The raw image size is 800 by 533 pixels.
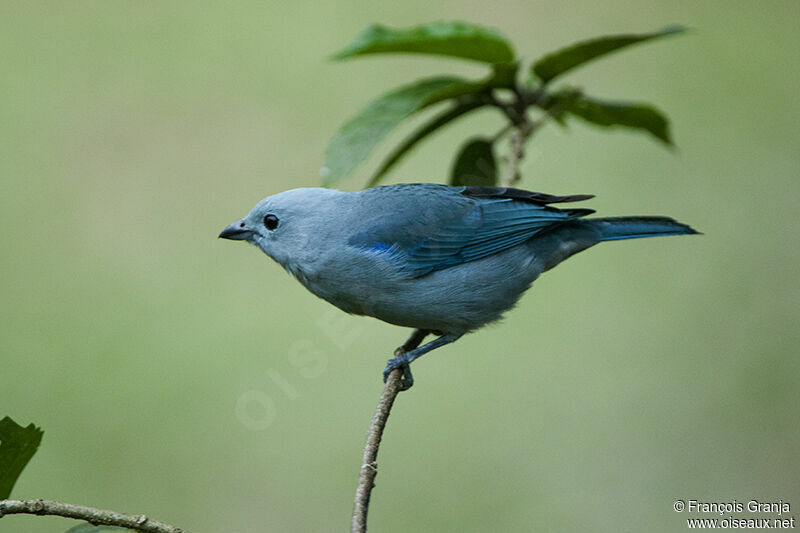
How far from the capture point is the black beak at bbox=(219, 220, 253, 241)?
3049 millimetres

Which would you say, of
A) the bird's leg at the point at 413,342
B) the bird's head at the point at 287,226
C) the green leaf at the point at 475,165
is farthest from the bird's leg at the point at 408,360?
the green leaf at the point at 475,165

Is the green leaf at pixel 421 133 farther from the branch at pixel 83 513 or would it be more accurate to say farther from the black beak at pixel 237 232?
the branch at pixel 83 513

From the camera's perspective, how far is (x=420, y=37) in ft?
11.3

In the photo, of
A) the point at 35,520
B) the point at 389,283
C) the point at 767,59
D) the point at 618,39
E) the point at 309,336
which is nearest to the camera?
the point at 389,283

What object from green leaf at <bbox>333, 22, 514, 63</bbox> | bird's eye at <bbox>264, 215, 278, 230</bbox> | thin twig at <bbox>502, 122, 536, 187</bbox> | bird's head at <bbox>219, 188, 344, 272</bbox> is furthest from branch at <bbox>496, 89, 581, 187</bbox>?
bird's eye at <bbox>264, 215, 278, 230</bbox>

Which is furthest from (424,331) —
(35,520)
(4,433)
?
(35,520)

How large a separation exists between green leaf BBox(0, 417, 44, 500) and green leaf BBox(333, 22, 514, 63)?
80.1 inches

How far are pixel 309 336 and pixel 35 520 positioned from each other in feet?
6.98

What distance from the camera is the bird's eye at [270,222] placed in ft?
9.98

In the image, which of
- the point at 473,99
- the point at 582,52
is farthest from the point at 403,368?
the point at 582,52

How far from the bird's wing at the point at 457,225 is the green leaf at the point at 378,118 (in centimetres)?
26

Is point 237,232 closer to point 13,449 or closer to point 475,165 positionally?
point 13,449

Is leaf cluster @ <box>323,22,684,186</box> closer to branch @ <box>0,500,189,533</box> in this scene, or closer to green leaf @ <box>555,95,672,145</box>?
green leaf @ <box>555,95,672,145</box>

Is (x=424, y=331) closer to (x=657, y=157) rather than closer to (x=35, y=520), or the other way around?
(x=35, y=520)
